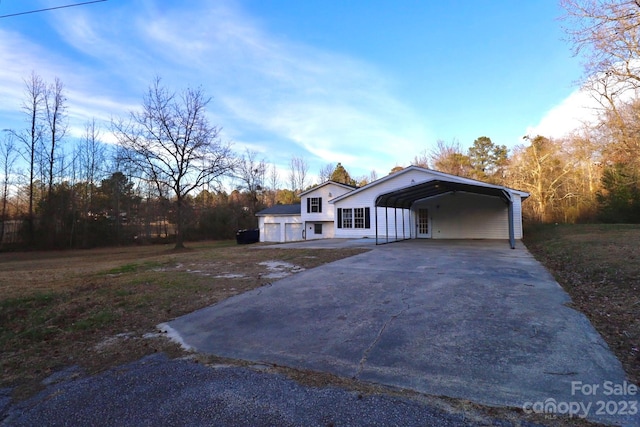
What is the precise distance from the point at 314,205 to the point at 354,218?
19.6 feet

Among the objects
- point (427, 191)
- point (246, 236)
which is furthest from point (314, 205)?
point (427, 191)

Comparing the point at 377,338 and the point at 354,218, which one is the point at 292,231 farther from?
the point at 377,338

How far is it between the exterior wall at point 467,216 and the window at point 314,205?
8.90 meters

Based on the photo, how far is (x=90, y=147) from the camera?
3069cm

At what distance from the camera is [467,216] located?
19.1 meters

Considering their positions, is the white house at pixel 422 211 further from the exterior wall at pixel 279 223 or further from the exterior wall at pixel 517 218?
the exterior wall at pixel 279 223

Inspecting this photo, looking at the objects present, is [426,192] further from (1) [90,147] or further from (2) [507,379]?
(1) [90,147]

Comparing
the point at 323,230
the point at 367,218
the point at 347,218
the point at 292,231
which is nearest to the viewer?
the point at 367,218

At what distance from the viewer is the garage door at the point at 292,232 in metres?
29.0

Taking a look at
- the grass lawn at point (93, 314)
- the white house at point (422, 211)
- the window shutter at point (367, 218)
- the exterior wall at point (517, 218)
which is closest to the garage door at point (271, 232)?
the white house at point (422, 211)

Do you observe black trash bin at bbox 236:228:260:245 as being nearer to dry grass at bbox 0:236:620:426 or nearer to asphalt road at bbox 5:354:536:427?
Result: dry grass at bbox 0:236:620:426

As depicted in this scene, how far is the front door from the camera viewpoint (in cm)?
2020

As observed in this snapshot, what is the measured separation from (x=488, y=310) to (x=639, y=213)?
2417 centimetres

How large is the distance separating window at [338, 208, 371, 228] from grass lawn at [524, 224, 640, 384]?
11.0 meters
